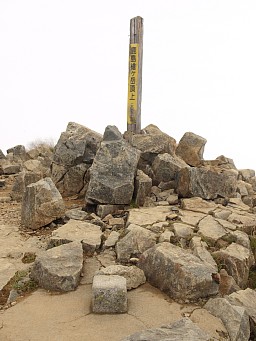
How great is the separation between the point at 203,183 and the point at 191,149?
2.68 meters

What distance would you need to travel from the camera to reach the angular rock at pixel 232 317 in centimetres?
493

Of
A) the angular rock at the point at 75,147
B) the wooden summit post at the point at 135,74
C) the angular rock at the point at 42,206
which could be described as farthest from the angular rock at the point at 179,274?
the wooden summit post at the point at 135,74

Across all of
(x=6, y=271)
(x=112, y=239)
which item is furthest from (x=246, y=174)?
(x=6, y=271)

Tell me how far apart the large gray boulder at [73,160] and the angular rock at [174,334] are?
8258mm

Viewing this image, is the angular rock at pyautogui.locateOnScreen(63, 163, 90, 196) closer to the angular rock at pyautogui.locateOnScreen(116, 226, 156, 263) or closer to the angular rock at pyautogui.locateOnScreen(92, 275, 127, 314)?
the angular rock at pyautogui.locateOnScreen(116, 226, 156, 263)

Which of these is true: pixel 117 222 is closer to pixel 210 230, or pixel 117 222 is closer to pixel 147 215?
pixel 147 215

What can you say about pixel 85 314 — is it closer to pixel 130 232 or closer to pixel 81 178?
pixel 130 232

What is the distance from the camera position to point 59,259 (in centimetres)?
643

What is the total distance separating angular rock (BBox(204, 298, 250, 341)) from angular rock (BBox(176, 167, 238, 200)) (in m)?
5.25

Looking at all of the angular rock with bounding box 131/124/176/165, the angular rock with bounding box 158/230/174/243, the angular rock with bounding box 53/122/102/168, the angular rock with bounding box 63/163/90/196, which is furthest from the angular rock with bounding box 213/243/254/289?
the angular rock with bounding box 53/122/102/168

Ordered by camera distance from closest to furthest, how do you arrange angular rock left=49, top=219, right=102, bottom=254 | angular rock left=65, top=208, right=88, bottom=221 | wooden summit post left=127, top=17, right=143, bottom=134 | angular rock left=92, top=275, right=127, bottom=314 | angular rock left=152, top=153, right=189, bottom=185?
angular rock left=92, top=275, right=127, bottom=314, angular rock left=49, top=219, right=102, bottom=254, angular rock left=65, top=208, right=88, bottom=221, angular rock left=152, top=153, right=189, bottom=185, wooden summit post left=127, top=17, right=143, bottom=134

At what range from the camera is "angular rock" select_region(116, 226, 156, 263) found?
23.2 feet

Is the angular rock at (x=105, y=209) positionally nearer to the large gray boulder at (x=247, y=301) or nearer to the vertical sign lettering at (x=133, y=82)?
the vertical sign lettering at (x=133, y=82)

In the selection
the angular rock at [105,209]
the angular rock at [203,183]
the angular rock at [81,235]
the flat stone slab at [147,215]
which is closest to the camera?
the angular rock at [81,235]
